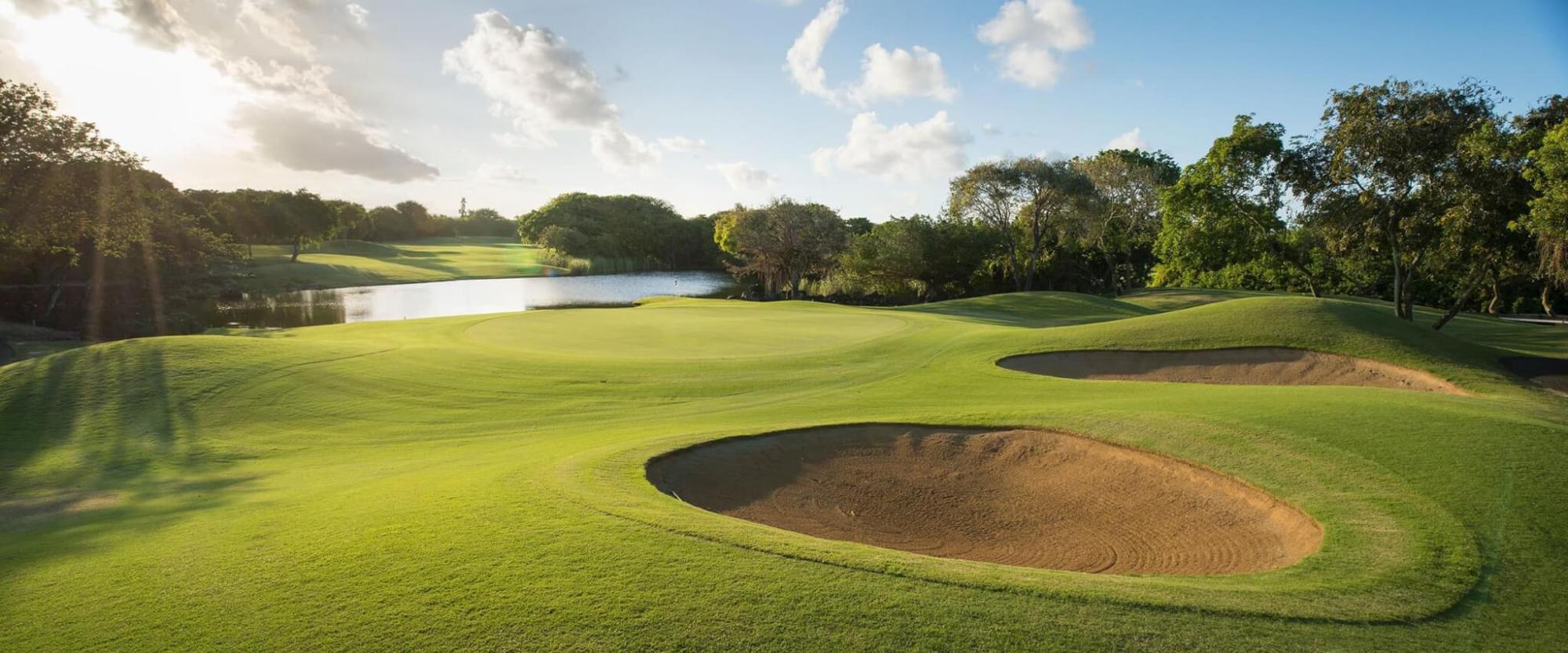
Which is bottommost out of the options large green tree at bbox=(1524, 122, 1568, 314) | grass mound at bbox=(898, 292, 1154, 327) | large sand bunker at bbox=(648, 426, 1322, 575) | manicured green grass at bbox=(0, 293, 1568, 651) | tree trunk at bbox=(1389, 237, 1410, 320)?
large sand bunker at bbox=(648, 426, 1322, 575)

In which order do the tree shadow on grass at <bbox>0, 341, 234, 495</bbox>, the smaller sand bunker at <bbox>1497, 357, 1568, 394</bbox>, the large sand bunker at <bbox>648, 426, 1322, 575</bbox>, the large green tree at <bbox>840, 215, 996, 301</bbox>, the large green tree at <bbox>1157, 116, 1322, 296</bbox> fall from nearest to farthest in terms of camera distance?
1. the large sand bunker at <bbox>648, 426, 1322, 575</bbox>
2. the tree shadow on grass at <bbox>0, 341, 234, 495</bbox>
3. the smaller sand bunker at <bbox>1497, 357, 1568, 394</bbox>
4. the large green tree at <bbox>1157, 116, 1322, 296</bbox>
5. the large green tree at <bbox>840, 215, 996, 301</bbox>

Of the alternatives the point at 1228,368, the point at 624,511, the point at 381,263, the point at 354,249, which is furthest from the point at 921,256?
the point at 354,249

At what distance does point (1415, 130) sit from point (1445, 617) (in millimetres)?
23305

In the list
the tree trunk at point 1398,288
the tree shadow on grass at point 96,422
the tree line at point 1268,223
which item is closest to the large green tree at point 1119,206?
the tree line at point 1268,223

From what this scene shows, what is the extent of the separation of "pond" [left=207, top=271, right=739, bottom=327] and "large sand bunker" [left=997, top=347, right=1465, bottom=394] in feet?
93.4

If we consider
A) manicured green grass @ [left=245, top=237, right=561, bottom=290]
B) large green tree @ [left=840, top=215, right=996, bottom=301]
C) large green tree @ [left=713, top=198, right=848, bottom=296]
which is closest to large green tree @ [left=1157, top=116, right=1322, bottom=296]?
large green tree @ [left=840, top=215, right=996, bottom=301]

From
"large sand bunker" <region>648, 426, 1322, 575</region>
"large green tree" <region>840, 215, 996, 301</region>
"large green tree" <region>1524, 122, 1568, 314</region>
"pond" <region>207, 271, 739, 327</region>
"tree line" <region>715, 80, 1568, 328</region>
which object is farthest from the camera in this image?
"large green tree" <region>840, 215, 996, 301</region>

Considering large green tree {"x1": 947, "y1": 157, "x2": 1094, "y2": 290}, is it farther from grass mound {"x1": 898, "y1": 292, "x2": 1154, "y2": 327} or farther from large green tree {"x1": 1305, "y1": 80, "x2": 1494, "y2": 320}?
large green tree {"x1": 1305, "y1": 80, "x2": 1494, "y2": 320}

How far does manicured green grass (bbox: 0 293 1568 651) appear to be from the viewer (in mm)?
4152

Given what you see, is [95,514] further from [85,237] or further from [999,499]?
[85,237]

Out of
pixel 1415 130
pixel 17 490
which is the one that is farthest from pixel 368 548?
pixel 1415 130

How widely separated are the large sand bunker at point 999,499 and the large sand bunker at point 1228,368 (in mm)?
6896

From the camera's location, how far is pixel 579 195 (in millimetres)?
98750

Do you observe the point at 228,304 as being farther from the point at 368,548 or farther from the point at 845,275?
the point at 368,548
